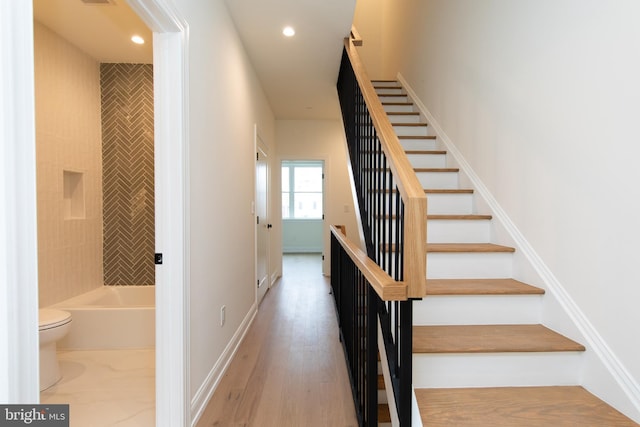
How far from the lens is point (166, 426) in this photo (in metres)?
1.52

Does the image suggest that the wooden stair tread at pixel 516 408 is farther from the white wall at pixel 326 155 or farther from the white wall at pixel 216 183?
the white wall at pixel 326 155

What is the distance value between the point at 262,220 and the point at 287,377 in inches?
94.6

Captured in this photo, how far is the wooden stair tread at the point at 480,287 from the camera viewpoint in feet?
5.58

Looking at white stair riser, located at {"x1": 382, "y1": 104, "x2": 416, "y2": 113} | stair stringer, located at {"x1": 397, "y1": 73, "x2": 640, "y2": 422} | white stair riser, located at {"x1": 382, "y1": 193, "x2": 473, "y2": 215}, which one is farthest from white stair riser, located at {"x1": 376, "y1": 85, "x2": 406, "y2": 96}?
stair stringer, located at {"x1": 397, "y1": 73, "x2": 640, "y2": 422}

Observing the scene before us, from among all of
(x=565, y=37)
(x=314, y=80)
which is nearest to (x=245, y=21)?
(x=314, y=80)

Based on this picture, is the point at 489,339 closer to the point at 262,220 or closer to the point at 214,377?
the point at 214,377

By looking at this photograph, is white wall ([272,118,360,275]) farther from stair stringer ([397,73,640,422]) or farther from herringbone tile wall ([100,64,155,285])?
stair stringer ([397,73,640,422])

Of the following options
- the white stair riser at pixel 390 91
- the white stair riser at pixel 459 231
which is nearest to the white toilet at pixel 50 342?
the white stair riser at pixel 459 231

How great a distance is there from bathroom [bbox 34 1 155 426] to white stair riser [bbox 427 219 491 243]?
6.85 feet

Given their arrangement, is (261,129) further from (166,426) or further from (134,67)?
(166,426)

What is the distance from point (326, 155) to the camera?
541 cm

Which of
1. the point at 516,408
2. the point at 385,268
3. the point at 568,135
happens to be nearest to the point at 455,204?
the point at 568,135

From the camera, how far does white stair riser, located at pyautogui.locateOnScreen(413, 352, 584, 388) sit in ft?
4.73

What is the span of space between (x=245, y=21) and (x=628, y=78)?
8.33 feet
